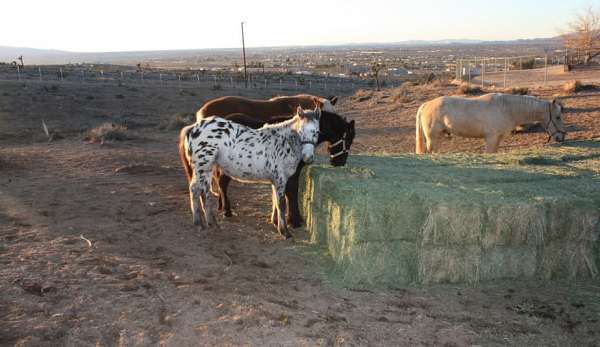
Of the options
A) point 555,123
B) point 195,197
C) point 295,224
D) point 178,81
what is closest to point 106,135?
point 195,197

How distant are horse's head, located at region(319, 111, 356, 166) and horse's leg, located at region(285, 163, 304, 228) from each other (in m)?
0.54

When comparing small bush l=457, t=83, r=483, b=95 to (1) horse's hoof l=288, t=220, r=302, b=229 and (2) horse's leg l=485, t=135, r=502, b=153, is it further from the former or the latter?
(1) horse's hoof l=288, t=220, r=302, b=229

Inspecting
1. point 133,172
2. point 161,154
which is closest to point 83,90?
point 161,154

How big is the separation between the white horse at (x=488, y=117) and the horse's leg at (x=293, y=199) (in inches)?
172

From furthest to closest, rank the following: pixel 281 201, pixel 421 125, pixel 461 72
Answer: pixel 461 72
pixel 421 125
pixel 281 201

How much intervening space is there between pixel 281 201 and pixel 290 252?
0.83 meters

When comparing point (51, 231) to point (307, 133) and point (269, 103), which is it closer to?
point (307, 133)

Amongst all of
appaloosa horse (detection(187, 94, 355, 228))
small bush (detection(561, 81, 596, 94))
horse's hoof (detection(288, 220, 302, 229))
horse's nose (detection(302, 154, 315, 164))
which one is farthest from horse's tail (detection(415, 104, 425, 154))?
small bush (detection(561, 81, 596, 94))

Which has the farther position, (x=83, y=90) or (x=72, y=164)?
(x=83, y=90)

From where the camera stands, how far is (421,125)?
10289 mm

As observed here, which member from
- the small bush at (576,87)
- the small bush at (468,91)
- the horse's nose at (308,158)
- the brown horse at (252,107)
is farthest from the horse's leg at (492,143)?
the small bush at (468,91)

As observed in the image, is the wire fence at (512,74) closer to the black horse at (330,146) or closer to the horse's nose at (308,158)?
the black horse at (330,146)

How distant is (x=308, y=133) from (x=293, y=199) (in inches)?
45.9

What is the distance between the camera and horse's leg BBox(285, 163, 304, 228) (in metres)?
6.85
